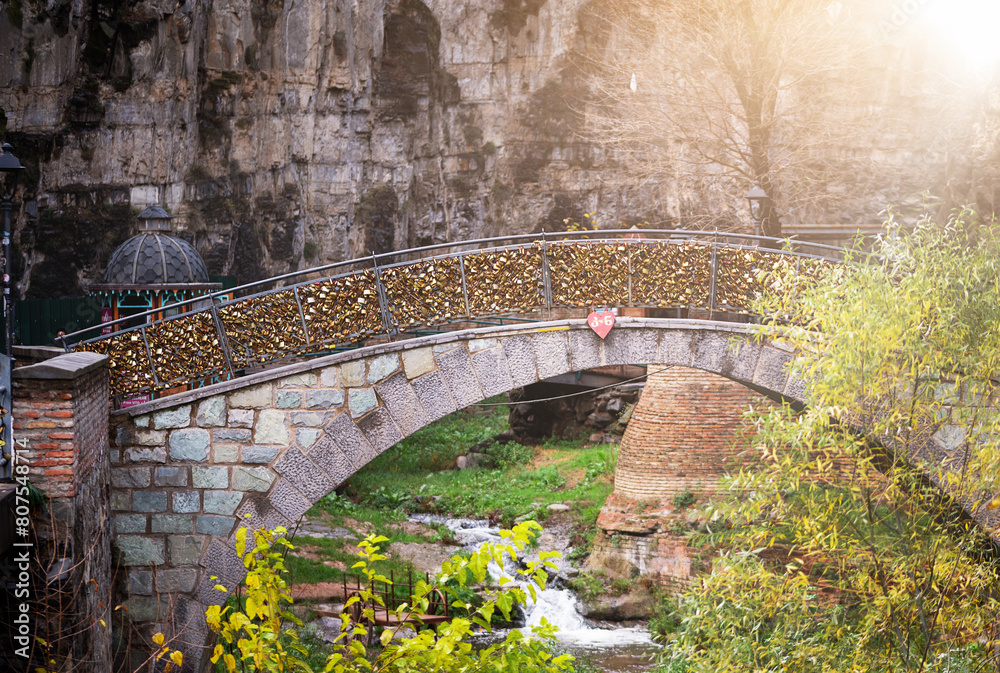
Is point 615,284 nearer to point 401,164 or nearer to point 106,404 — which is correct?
point 106,404

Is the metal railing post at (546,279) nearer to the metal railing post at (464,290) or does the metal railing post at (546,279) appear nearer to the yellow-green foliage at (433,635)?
the metal railing post at (464,290)

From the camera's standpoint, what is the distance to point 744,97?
15.8 meters

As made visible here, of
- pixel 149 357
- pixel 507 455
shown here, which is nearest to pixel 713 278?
pixel 149 357

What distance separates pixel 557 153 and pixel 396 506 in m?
11.2

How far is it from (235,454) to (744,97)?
11544mm

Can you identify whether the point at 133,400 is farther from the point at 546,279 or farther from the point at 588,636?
the point at 588,636

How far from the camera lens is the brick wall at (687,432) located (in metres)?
15.1

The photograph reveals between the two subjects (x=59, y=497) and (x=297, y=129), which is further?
(x=297, y=129)

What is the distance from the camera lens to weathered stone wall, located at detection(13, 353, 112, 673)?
6859 millimetres

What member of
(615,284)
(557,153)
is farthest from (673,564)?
(557,153)

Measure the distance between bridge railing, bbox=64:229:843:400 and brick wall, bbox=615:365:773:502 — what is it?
6.05 metres

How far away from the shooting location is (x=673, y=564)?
14.8m

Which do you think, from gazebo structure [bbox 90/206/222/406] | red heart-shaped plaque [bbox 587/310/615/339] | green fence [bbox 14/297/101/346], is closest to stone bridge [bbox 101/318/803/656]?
red heart-shaped plaque [bbox 587/310/615/339]

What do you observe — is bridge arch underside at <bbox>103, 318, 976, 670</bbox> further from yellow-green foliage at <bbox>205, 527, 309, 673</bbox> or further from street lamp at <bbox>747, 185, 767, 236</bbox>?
street lamp at <bbox>747, 185, 767, 236</bbox>
